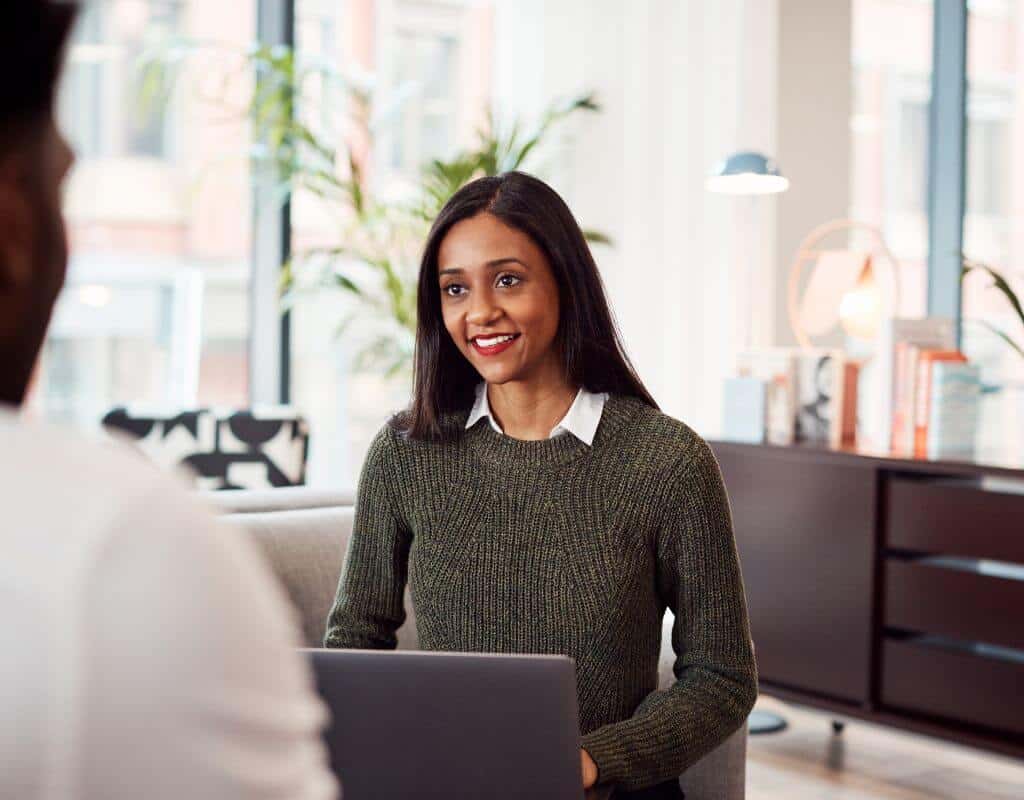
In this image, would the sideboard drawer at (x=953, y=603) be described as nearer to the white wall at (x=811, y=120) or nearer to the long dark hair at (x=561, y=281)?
the white wall at (x=811, y=120)

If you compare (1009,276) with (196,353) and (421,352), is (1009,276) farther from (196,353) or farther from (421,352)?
(421,352)

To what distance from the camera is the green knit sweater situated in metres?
1.64

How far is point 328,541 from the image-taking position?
2.30 meters

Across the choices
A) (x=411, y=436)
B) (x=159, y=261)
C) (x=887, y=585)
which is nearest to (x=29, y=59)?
(x=411, y=436)

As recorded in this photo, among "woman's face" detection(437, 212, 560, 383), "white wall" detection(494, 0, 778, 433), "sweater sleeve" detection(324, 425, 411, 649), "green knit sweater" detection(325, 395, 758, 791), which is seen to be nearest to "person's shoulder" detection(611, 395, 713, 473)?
"green knit sweater" detection(325, 395, 758, 791)

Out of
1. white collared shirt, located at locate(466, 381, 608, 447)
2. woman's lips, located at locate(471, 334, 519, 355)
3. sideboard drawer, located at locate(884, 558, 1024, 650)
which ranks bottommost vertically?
sideboard drawer, located at locate(884, 558, 1024, 650)

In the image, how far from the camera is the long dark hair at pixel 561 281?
180cm

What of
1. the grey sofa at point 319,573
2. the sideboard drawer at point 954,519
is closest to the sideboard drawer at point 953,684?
the sideboard drawer at point 954,519

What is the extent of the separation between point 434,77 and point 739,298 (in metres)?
2.01

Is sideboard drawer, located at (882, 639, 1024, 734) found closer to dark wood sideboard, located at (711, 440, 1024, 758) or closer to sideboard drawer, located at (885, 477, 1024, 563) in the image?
dark wood sideboard, located at (711, 440, 1024, 758)

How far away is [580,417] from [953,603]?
184cm

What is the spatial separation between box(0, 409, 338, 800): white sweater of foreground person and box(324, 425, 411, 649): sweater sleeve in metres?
1.39

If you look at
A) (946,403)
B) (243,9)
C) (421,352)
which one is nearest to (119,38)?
(243,9)

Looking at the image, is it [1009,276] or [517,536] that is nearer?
[517,536]
